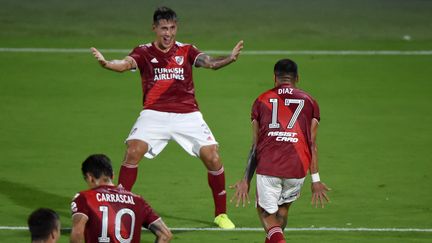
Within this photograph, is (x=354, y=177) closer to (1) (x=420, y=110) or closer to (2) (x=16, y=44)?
(1) (x=420, y=110)

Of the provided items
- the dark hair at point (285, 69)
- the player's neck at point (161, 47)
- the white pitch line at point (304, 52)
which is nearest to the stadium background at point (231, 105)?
the white pitch line at point (304, 52)

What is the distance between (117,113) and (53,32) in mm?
6353

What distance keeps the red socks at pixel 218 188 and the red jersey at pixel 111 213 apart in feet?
14.2

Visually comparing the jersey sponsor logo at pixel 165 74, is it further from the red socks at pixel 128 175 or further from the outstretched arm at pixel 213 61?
the red socks at pixel 128 175

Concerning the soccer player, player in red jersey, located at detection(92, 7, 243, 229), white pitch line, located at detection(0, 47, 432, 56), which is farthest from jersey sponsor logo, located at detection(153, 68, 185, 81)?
white pitch line, located at detection(0, 47, 432, 56)

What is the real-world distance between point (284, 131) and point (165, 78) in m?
2.46

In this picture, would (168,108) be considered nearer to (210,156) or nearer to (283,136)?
(210,156)

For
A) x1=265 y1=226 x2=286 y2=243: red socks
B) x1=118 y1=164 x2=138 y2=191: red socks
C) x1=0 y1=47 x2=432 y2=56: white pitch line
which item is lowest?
x1=265 y1=226 x2=286 y2=243: red socks

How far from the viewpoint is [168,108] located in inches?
553

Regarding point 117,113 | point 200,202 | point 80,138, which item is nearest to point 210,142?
point 200,202

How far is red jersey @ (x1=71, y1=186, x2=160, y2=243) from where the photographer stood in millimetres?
9766

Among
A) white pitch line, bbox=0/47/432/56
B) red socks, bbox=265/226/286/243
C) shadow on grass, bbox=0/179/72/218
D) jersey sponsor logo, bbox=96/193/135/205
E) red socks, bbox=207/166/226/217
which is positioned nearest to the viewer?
jersey sponsor logo, bbox=96/193/135/205

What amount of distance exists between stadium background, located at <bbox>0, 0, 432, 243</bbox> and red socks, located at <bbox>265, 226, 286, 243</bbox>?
5.31ft

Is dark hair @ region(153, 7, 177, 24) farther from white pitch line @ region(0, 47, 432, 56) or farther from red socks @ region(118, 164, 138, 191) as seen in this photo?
white pitch line @ region(0, 47, 432, 56)
